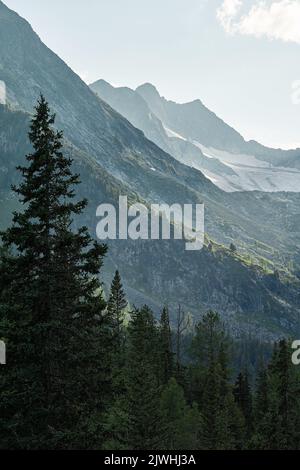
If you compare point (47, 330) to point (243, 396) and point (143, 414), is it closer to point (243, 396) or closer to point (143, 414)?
point (143, 414)

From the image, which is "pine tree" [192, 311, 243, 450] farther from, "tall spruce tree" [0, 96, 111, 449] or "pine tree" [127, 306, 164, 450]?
"tall spruce tree" [0, 96, 111, 449]

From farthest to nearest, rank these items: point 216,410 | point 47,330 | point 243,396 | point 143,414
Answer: point 243,396, point 216,410, point 143,414, point 47,330

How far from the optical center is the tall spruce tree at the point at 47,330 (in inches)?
903

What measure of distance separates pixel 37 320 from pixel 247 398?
63493 millimetres

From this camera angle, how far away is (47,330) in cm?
2303

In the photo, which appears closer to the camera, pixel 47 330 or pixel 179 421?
pixel 47 330

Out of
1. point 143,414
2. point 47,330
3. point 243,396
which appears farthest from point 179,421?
point 47,330

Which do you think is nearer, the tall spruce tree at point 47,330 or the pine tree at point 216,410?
the tall spruce tree at point 47,330

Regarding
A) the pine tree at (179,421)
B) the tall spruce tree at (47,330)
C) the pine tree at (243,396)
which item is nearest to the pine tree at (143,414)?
the pine tree at (179,421)

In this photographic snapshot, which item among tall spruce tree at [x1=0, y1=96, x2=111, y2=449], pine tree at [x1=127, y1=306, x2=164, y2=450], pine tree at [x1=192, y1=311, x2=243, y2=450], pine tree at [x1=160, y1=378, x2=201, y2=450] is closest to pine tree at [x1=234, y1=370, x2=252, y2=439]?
pine tree at [x1=192, y1=311, x2=243, y2=450]

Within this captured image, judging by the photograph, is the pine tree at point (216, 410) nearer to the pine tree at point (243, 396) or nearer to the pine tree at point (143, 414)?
the pine tree at point (243, 396)

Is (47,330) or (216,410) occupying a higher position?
(47,330)

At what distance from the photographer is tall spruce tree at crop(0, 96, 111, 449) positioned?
22938 millimetres
